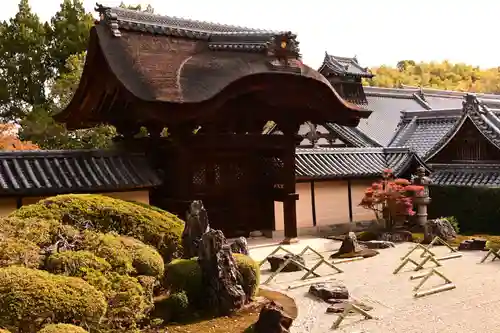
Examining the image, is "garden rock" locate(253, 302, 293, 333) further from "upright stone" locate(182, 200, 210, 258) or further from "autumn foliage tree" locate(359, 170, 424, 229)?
"autumn foliage tree" locate(359, 170, 424, 229)

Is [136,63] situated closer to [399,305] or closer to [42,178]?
[42,178]

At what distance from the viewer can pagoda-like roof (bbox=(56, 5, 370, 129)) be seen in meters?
13.4

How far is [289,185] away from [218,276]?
7.58 m

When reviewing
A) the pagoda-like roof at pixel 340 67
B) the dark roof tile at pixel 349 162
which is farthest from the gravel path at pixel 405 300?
the pagoda-like roof at pixel 340 67

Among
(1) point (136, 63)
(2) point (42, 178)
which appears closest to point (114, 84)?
(1) point (136, 63)

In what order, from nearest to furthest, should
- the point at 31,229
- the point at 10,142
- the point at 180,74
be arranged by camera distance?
the point at 31,229
the point at 180,74
the point at 10,142

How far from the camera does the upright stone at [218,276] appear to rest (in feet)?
28.6

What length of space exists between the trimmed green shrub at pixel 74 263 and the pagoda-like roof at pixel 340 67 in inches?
1098

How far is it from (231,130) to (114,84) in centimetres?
423

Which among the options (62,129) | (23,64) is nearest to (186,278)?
(62,129)

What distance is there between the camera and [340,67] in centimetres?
3350

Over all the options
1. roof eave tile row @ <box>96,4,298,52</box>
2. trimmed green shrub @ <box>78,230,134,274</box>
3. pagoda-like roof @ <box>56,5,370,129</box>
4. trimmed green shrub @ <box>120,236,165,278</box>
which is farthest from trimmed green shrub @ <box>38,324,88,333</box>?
roof eave tile row @ <box>96,4,298,52</box>

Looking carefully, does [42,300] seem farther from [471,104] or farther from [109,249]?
[471,104]

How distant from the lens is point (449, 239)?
17.1m
